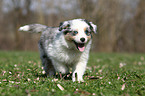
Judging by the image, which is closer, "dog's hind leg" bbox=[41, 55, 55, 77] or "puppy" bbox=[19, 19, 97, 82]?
"puppy" bbox=[19, 19, 97, 82]

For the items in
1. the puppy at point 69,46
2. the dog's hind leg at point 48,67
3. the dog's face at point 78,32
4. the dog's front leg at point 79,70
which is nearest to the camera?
the dog's face at point 78,32

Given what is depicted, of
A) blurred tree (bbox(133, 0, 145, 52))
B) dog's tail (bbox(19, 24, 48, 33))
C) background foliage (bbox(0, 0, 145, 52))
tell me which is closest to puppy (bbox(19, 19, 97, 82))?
dog's tail (bbox(19, 24, 48, 33))

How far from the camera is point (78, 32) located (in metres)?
3.91

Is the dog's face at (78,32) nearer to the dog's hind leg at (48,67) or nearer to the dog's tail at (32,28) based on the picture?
the dog's hind leg at (48,67)

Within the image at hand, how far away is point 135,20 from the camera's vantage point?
20219mm

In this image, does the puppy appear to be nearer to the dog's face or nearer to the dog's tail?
the dog's face

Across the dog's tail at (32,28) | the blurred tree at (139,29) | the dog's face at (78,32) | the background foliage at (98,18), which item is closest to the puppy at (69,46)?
the dog's face at (78,32)

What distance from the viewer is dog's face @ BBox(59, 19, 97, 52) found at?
3852 millimetres

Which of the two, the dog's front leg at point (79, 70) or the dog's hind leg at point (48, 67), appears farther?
the dog's hind leg at point (48, 67)

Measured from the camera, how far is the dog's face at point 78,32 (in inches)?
152

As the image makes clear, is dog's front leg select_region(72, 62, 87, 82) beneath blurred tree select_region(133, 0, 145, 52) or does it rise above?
beneath

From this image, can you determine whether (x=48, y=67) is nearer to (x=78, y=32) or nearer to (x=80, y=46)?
(x=80, y=46)

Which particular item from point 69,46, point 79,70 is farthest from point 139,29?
point 69,46

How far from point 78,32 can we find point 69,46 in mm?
417
